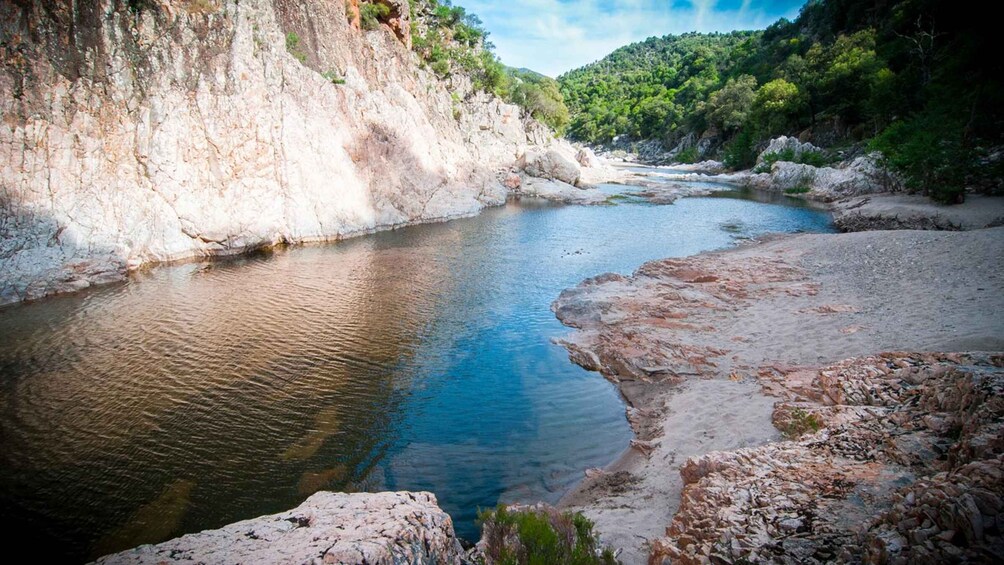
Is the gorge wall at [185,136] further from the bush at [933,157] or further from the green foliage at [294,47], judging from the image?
the bush at [933,157]

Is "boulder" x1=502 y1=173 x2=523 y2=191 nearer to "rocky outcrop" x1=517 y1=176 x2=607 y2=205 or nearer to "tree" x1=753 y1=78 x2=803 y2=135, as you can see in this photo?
"rocky outcrop" x1=517 y1=176 x2=607 y2=205

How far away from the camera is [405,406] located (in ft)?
36.1

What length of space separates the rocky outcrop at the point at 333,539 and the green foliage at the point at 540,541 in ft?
1.76

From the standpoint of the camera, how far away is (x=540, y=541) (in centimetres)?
508

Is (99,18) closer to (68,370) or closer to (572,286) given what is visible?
(68,370)

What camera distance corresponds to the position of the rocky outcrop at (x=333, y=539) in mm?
4004

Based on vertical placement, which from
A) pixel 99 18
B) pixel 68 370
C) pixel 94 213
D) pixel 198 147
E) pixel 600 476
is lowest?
pixel 600 476

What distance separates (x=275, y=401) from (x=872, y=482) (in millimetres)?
10809

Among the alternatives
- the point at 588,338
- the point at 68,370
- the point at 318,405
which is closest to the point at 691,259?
the point at 588,338

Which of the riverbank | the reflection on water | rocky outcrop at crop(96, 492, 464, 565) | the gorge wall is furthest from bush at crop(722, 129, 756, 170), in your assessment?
rocky outcrop at crop(96, 492, 464, 565)

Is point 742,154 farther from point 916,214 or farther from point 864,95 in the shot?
point 916,214

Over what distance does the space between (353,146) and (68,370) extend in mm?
21863

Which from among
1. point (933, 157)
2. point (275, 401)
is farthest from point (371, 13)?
point (933, 157)

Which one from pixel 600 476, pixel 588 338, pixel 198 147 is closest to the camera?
pixel 600 476
